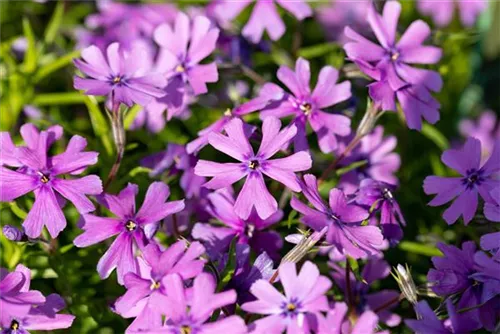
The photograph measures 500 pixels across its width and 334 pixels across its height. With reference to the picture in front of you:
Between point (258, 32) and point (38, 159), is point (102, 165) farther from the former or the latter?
point (258, 32)

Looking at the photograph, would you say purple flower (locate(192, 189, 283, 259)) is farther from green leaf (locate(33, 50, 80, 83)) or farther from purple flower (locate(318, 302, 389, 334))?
green leaf (locate(33, 50, 80, 83))

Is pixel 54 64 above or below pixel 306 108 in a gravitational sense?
above

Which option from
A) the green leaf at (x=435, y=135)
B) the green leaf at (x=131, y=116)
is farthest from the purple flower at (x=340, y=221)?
the green leaf at (x=435, y=135)

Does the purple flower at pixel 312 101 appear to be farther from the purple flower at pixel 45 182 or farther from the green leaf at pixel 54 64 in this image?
the green leaf at pixel 54 64

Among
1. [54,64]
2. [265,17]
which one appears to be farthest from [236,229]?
[54,64]

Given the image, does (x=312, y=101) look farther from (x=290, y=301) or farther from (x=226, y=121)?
(x=290, y=301)
